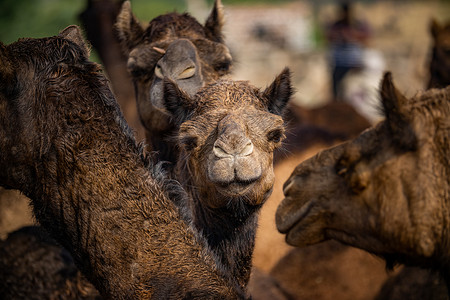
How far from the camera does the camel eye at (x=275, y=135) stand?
3518 mm

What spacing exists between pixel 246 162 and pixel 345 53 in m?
12.1

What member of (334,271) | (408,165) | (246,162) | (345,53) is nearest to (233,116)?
(246,162)

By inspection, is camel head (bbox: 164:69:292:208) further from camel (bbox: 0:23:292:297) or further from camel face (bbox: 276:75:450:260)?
camel face (bbox: 276:75:450:260)

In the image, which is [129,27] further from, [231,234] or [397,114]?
[397,114]

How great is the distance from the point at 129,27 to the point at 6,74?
2.32 m

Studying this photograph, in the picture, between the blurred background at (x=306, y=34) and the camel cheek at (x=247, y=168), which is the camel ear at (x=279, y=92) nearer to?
the camel cheek at (x=247, y=168)

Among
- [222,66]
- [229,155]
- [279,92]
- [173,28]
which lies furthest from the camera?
[173,28]

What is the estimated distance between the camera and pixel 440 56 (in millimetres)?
8344

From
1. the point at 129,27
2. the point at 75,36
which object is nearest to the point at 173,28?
the point at 129,27

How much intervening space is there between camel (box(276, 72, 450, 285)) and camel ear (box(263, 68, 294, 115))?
0.64m

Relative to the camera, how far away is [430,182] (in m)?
2.97

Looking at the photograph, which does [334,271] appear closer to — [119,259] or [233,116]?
[233,116]

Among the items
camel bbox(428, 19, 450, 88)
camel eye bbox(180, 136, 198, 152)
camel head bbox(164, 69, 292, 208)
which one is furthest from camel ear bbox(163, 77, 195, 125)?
camel bbox(428, 19, 450, 88)

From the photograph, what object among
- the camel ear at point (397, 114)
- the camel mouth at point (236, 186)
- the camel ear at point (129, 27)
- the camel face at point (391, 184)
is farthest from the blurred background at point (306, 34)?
the camel ear at point (397, 114)
